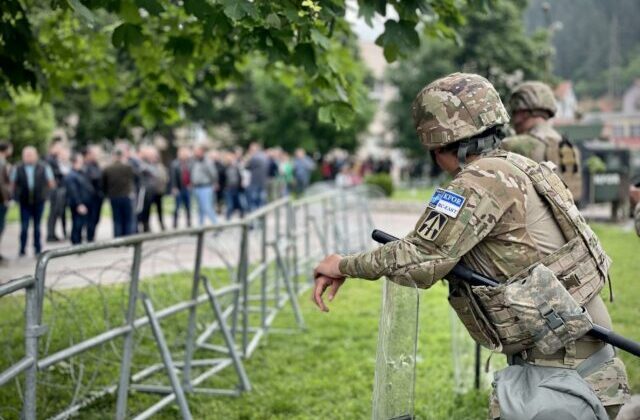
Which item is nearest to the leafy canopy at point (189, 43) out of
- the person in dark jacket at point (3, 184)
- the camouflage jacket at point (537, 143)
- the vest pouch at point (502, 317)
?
the camouflage jacket at point (537, 143)

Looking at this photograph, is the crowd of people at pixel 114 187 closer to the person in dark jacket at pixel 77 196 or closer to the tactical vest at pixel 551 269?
the person in dark jacket at pixel 77 196

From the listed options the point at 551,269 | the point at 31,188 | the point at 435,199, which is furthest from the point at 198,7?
the point at 31,188

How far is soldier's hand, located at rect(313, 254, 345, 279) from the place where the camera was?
3.02 metres

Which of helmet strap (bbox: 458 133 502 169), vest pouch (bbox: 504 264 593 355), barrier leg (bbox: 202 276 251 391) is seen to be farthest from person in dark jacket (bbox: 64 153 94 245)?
vest pouch (bbox: 504 264 593 355)

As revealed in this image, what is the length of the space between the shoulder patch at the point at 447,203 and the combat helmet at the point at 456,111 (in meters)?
0.22

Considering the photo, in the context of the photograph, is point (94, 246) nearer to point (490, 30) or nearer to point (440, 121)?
point (440, 121)

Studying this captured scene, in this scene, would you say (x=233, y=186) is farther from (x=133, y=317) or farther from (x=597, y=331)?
(x=597, y=331)

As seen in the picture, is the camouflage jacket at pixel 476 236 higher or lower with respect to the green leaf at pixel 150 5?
lower

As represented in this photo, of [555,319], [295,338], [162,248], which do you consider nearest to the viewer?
[555,319]

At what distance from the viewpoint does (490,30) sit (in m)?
35.1

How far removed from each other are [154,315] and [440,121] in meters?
2.57

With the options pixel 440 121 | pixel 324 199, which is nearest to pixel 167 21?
pixel 440 121

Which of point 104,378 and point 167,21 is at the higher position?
point 167,21

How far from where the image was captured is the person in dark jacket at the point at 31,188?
12.9m
